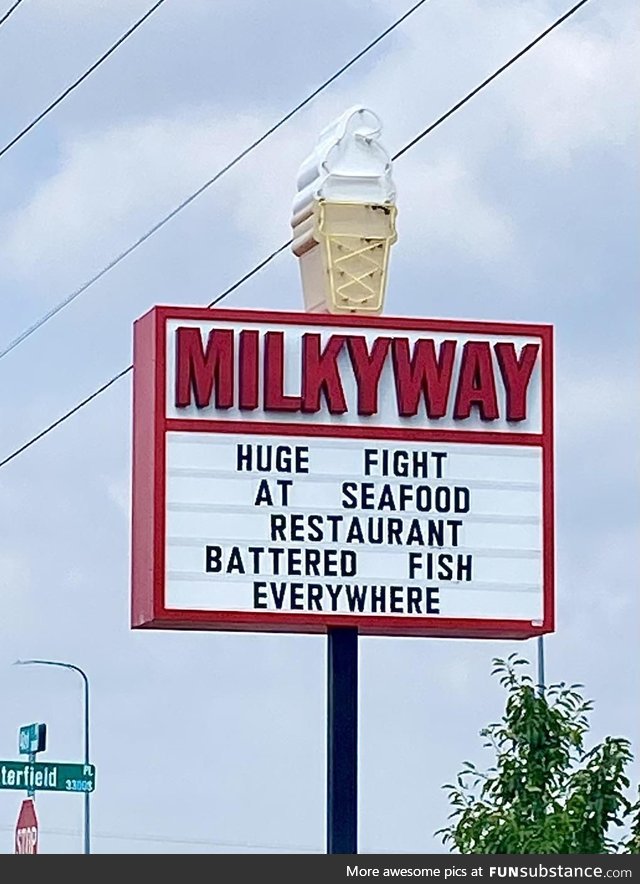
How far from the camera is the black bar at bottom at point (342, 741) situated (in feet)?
59.4

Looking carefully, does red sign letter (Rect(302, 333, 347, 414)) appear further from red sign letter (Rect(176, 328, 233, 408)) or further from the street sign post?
the street sign post

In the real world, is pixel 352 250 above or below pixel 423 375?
above

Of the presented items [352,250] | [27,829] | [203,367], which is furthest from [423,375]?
[27,829]

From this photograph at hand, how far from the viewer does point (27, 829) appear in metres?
27.5

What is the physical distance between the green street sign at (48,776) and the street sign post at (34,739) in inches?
7.8

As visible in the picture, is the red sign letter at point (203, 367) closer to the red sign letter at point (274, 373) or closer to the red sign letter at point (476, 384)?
the red sign letter at point (274, 373)

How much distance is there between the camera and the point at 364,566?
60.6ft

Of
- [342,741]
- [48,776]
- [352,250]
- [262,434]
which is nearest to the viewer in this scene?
[342,741]

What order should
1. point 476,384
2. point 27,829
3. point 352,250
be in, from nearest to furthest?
1. point 476,384
2. point 352,250
3. point 27,829

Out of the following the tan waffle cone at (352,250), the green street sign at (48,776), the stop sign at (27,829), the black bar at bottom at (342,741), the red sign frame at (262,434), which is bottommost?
the stop sign at (27,829)

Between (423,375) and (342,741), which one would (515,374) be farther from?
(342,741)

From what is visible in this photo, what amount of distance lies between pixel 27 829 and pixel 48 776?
134 inches

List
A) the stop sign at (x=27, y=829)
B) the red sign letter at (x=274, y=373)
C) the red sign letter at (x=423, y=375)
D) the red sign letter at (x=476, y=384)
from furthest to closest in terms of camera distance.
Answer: the stop sign at (x=27, y=829), the red sign letter at (x=476, y=384), the red sign letter at (x=423, y=375), the red sign letter at (x=274, y=373)

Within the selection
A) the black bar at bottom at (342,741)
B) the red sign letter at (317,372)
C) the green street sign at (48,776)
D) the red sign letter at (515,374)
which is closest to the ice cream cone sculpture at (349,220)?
the red sign letter at (317,372)
